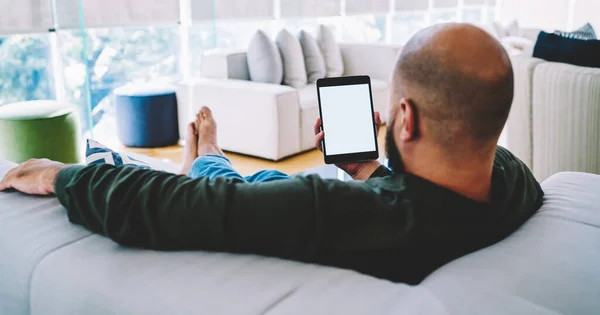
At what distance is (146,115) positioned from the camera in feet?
14.3

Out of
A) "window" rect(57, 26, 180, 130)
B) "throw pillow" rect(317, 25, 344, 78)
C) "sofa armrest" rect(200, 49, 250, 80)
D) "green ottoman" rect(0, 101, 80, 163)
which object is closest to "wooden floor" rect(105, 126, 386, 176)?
"window" rect(57, 26, 180, 130)

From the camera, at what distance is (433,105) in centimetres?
88

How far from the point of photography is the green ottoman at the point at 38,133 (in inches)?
130

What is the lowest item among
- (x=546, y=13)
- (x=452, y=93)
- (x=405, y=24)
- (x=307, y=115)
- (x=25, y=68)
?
(x=307, y=115)

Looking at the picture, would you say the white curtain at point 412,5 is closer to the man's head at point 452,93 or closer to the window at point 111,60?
the window at point 111,60

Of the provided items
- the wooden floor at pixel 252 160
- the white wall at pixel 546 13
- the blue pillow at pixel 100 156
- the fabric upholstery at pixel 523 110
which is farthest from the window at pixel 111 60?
the white wall at pixel 546 13

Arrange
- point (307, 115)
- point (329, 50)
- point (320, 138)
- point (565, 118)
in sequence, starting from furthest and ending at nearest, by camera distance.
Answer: point (329, 50)
point (307, 115)
point (565, 118)
point (320, 138)

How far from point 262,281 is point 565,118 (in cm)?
223

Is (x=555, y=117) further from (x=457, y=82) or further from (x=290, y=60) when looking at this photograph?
(x=290, y=60)

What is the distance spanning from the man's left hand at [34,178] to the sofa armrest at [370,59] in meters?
4.47

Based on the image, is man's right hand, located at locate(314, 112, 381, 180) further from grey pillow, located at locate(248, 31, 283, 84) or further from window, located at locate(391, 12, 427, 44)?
window, located at locate(391, 12, 427, 44)

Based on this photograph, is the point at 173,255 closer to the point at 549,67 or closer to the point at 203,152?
the point at 203,152

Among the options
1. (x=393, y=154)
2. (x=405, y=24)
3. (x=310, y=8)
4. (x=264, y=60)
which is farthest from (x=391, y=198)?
(x=405, y=24)

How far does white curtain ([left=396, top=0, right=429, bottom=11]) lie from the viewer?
305 inches
